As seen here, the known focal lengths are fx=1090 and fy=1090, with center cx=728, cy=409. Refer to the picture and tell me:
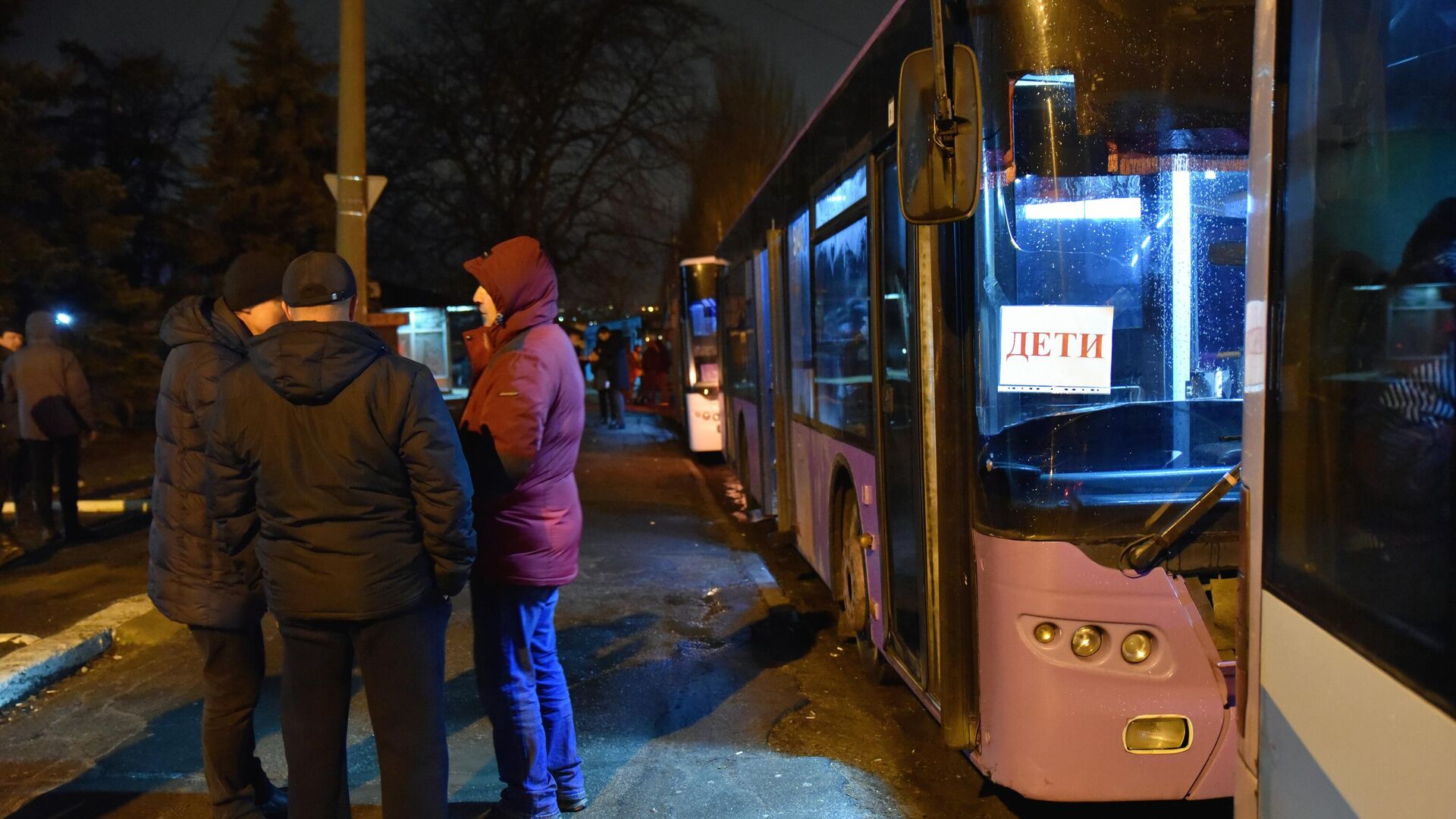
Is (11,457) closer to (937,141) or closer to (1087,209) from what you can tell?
(937,141)

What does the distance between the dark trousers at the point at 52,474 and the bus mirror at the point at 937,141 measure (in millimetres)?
8061

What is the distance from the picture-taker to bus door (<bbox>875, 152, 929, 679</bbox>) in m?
4.03

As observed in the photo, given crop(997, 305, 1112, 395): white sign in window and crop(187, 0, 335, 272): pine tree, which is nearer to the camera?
crop(997, 305, 1112, 395): white sign in window

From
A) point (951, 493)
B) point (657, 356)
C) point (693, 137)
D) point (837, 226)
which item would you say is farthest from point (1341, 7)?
point (693, 137)

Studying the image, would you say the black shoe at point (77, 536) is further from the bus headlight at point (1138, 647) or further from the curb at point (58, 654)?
the bus headlight at point (1138, 647)

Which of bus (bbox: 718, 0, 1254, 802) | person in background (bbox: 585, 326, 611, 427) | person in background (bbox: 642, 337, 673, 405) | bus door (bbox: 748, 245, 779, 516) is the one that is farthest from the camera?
person in background (bbox: 642, 337, 673, 405)

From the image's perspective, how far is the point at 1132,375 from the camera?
11.6ft

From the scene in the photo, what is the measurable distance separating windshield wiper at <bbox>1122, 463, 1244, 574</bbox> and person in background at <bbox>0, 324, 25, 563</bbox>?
8.55 m

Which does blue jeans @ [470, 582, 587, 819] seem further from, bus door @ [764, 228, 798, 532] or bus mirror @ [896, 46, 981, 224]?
bus door @ [764, 228, 798, 532]

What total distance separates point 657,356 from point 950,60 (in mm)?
24258

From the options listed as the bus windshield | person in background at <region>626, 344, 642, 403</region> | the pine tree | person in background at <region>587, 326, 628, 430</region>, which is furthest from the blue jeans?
person in background at <region>626, 344, 642, 403</region>

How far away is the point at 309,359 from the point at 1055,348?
224cm

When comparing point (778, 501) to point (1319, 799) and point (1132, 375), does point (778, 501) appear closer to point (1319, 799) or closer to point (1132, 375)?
point (1132, 375)

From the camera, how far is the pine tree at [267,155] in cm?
2289
